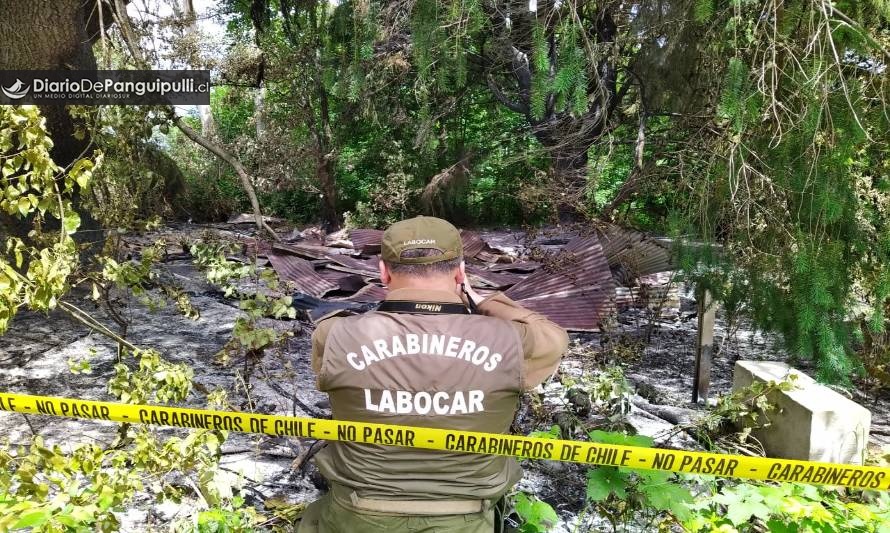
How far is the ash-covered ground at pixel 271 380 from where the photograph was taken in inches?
118

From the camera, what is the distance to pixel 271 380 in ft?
13.1

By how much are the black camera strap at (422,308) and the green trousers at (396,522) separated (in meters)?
0.55

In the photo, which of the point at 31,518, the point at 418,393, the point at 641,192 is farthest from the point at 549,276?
the point at 31,518

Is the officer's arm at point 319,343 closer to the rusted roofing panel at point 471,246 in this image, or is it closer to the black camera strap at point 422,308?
A: the black camera strap at point 422,308

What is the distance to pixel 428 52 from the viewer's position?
3.13 meters

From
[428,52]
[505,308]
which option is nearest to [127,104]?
[428,52]

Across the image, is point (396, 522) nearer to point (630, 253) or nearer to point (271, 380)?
point (271, 380)

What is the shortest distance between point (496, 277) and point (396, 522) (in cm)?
366

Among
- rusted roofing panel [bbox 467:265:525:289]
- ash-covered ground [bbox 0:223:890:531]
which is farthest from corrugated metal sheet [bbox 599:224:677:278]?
rusted roofing panel [bbox 467:265:525:289]

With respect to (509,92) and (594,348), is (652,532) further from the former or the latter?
(509,92)

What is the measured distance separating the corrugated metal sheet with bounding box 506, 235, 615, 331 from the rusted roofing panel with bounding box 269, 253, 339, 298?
4.77ft

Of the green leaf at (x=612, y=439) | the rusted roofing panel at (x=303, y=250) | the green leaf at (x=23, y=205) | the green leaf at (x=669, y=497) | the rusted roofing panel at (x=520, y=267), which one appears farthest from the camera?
the rusted roofing panel at (x=520, y=267)

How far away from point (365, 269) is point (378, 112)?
6.22 meters

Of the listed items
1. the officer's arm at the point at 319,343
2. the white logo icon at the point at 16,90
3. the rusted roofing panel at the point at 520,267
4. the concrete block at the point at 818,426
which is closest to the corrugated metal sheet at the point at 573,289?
the rusted roofing panel at the point at 520,267
